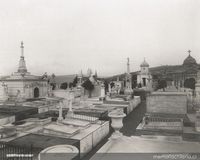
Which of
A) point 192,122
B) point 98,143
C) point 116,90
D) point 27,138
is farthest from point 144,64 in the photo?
point 27,138

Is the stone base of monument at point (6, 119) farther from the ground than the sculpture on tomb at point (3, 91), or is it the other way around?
the sculpture on tomb at point (3, 91)

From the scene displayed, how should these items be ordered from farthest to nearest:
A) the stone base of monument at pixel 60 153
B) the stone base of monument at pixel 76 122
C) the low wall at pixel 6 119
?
the low wall at pixel 6 119, the stone base of monument at pixel 76 122, the stone base of monument at pixel 60 153

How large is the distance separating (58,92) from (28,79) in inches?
207

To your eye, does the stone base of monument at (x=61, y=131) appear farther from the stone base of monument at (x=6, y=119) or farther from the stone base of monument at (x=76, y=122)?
the stone base of monument at (x=6, y=119)

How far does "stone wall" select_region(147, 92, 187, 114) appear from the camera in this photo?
52.9 ft

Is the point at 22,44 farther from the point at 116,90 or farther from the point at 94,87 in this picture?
the point at 116,90

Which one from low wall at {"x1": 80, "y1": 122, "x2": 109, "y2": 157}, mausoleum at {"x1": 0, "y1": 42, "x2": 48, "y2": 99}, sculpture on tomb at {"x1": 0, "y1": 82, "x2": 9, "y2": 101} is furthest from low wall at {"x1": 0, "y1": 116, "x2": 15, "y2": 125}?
sculpture on tomb at {"x1": 0, "y1": 82, "x2": 9, "y2": 101}

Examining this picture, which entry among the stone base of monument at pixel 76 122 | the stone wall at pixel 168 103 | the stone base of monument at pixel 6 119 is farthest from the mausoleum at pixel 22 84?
the stone wall at pixel 168 103

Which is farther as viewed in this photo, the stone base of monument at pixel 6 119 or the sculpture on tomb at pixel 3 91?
the sculpture on tomb at pixel 3 91

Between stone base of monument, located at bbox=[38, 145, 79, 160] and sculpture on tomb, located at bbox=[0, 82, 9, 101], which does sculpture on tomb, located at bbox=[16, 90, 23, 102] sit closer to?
Answer: sculpture on tomb, located at bbox=[0, 82, 9, 101]

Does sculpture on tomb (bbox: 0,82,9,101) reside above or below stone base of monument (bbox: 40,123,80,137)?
above

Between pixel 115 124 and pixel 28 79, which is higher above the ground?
pixel 28 79

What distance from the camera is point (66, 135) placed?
10.1m

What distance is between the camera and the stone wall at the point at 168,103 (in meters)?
16.1
